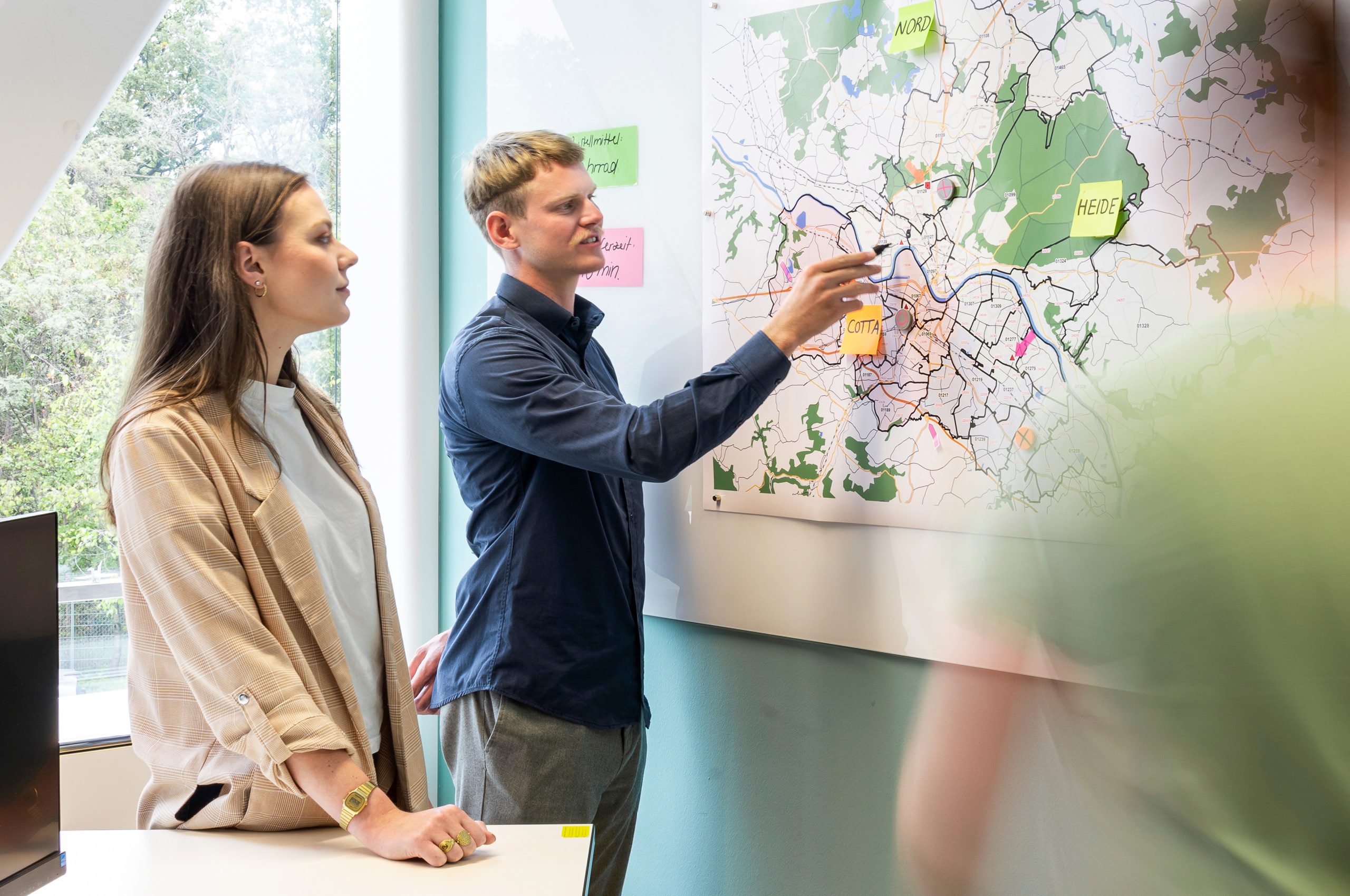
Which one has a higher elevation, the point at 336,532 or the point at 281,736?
the point at 336,532

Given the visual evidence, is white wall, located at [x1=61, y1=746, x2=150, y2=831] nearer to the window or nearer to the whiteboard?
the window

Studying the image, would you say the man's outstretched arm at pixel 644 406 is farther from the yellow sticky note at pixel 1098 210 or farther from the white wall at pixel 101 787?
the white wall at pixel 101 787

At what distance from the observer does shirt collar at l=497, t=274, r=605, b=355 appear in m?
1.83

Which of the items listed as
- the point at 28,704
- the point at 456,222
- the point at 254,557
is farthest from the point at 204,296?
the point at 456,222

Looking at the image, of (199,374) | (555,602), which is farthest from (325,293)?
(555,602)

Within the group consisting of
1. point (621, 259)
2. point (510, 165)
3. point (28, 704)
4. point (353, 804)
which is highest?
point (510, 165)

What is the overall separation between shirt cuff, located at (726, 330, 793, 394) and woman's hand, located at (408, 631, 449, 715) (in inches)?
32.4

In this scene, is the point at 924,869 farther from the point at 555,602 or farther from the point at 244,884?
the point at 244,884

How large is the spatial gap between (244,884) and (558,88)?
5.84ft

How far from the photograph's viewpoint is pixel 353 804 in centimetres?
122

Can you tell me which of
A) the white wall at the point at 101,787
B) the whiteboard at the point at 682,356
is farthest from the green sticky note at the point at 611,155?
the white wall at the point at 101,787

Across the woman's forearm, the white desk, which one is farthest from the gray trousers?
the woman's forearm

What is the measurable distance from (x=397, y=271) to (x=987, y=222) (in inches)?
58.8

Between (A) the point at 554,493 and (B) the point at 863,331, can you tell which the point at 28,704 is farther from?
(B) the point at 863,331
